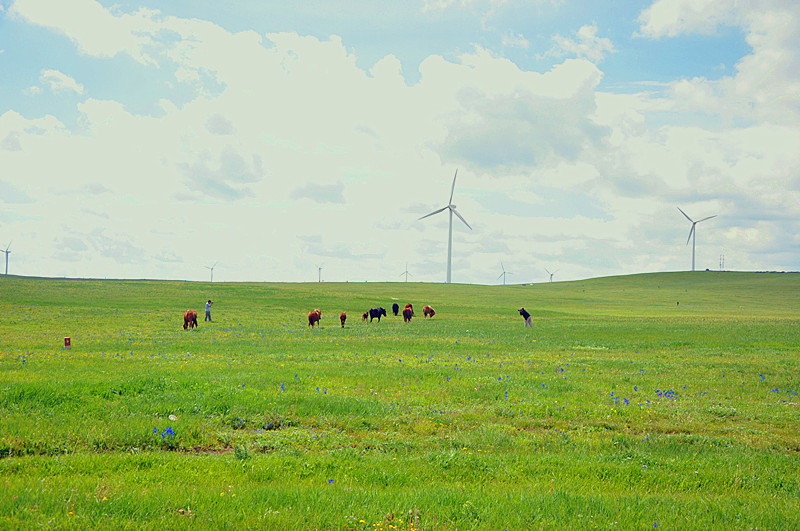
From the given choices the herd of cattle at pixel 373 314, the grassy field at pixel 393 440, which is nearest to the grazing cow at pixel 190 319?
the herd of cattle at pixel 373 314

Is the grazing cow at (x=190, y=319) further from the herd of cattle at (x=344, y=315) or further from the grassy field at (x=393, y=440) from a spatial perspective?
the grassy field at (x=393, y=440)

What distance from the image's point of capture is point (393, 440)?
34.2ft

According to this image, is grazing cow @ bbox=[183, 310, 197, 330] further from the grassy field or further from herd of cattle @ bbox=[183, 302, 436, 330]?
the grassy field

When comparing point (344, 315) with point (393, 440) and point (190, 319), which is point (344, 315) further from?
point (393, 440)

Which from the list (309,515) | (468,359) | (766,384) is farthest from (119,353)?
(766,384)

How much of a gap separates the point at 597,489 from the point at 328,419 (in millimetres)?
5727

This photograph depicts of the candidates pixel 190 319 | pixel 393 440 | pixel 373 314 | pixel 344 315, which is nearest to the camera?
pixel 393 440

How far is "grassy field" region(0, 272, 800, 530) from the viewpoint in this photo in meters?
6.77

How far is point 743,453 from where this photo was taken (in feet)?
33.9

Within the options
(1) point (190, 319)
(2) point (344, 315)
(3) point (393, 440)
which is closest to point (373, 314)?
(2) point (344, 315)

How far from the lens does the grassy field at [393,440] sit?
6.77m

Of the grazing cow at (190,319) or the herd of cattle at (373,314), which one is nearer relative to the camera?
the grazing cow at (190,319)

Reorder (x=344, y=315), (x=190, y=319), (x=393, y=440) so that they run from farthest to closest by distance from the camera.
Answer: (x=344, y=315), (x=190, y=319), (x=393, y=440)

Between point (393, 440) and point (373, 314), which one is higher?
point (373, 314)
